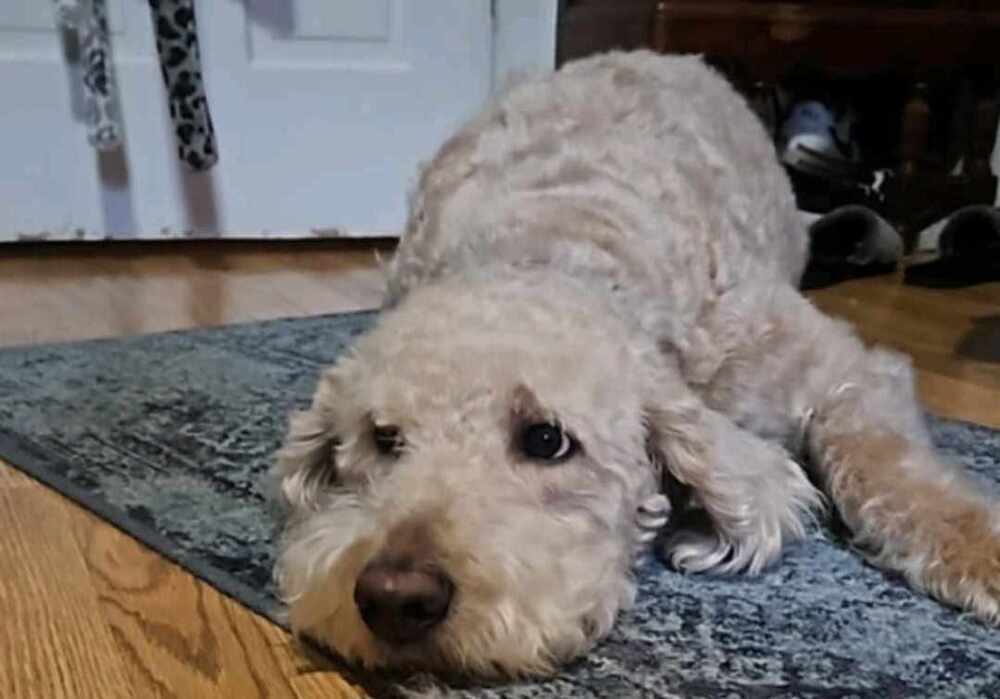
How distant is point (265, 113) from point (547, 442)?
2.28m

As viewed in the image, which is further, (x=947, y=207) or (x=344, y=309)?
(x=947, y=207)

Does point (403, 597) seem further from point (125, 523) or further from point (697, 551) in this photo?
point (125, 523)

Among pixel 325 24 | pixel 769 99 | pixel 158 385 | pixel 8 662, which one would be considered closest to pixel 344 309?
pixel 158 385

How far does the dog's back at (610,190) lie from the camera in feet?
4.78

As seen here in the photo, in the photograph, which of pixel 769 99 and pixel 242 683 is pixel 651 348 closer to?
pixel 242 683

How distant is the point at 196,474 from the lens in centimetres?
162

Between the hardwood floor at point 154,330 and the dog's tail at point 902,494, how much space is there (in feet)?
1.84

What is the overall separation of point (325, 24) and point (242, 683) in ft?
7.83

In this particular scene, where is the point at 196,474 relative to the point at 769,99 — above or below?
below

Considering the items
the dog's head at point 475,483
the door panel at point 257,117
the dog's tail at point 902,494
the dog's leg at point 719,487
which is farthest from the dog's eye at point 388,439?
the door panel at point 257,117

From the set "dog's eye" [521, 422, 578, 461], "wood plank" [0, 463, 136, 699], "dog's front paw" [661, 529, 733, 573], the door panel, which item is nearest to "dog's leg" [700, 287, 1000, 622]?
"dog's front paw" [661, 529, 733, 573]

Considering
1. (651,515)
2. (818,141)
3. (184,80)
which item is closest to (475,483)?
(651,515)

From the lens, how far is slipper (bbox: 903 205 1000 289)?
3.04 metres

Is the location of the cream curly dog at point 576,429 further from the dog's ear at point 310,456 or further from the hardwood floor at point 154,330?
the hardwood floor at point 154,330
